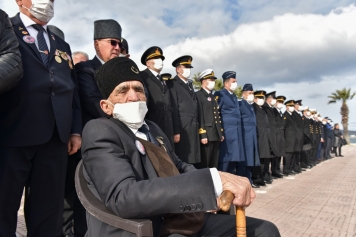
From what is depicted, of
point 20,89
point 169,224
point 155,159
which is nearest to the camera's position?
point 169,224

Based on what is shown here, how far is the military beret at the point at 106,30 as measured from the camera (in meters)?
3.32

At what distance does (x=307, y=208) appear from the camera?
5133 millimetres

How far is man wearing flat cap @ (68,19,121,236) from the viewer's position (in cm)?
303

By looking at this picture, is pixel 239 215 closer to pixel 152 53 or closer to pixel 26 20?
pixel 26 20

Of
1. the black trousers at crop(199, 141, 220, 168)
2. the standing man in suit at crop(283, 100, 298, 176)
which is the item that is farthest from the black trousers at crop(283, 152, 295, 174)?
the black trousers at crop(199, 141, 220, 168)

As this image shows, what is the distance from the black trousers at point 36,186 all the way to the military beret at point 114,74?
0.72 metres

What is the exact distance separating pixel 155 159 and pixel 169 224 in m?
0.35

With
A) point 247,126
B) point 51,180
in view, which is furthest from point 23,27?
point 247,126

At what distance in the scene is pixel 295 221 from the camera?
4324mm

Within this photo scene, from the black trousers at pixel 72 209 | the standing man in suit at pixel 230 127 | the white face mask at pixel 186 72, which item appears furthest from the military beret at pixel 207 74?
the black trousers at pixel 72 209

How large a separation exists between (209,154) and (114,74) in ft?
13.7

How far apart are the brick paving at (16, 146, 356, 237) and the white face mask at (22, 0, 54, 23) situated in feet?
7.84

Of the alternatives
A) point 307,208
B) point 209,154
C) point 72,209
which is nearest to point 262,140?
point 209,154

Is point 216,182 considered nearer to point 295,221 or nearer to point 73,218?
point 73,218
